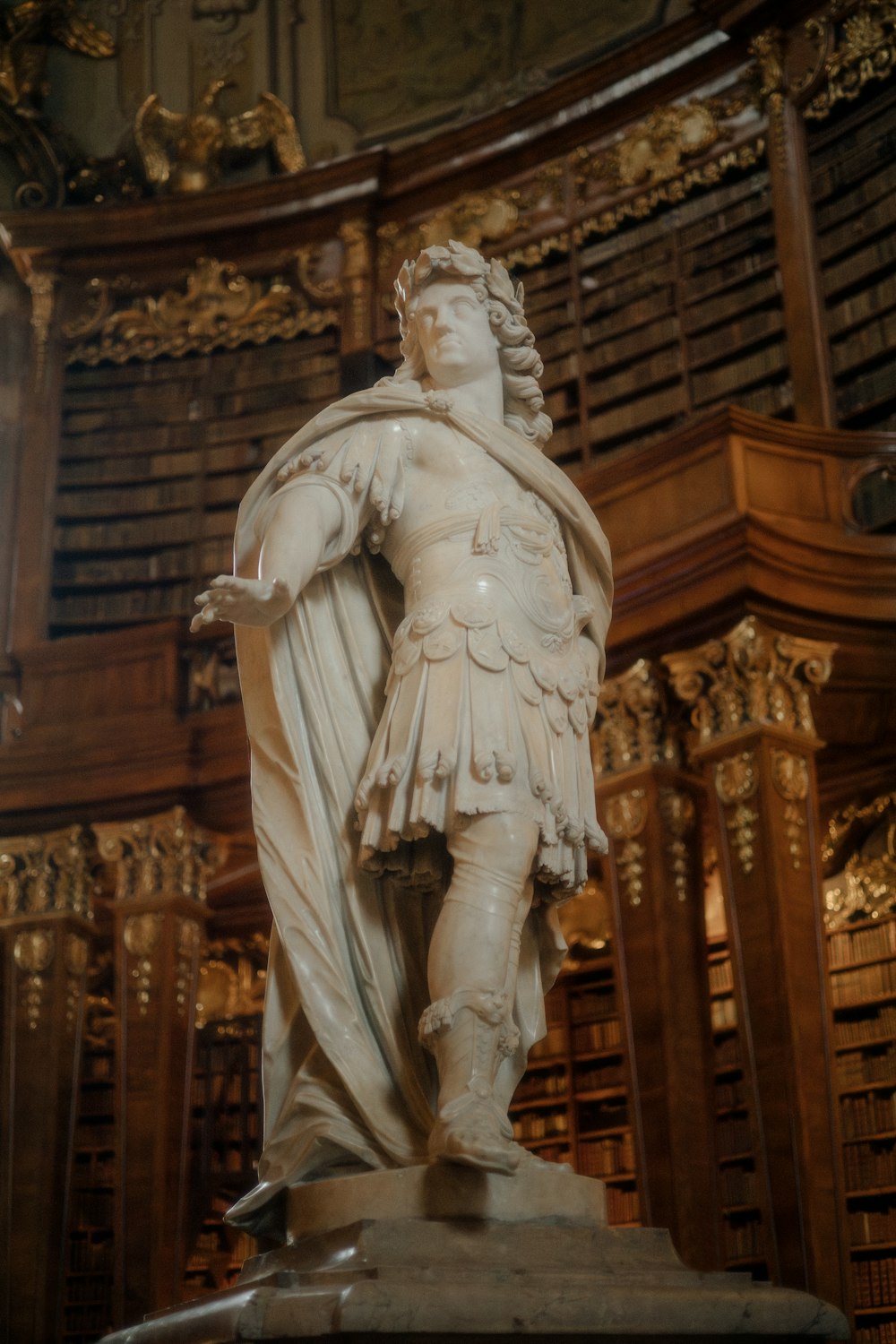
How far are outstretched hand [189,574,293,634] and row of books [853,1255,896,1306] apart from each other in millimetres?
4548

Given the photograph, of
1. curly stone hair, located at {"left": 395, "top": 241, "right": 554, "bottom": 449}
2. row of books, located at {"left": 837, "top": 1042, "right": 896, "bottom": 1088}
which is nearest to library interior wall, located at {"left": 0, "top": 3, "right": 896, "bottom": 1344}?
row of books, located at {"left": 837, "top": 1042, "right": 896, "bottom": 1088}

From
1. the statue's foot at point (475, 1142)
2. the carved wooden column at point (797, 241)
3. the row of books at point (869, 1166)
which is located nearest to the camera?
the statue's foot at point (475, 1142)

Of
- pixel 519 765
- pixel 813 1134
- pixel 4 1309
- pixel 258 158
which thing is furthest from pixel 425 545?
pixel 258 158

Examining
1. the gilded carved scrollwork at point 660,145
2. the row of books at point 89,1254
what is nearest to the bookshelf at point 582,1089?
the row of books at point 89,1254

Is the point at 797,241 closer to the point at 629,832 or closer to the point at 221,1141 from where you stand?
the point at 629,832

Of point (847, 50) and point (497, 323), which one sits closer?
point (497, 323)

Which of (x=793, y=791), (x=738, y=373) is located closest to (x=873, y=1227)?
(x=793, y=791)

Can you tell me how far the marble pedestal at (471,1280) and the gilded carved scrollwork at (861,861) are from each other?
4.45m

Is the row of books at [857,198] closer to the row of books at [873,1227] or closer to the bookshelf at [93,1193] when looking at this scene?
the row of books at [873,1227]

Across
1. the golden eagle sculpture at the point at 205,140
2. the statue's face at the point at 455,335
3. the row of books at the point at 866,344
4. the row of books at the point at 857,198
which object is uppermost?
the golden eagle sculpture at the point at 205,140

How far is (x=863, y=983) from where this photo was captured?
6.61m

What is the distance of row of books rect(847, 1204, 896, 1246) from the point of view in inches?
240

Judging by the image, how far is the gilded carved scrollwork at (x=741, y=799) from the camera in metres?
5.79

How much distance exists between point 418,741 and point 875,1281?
14.6 ft
